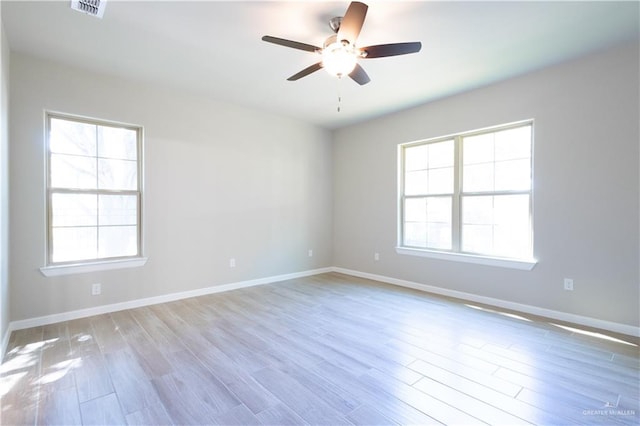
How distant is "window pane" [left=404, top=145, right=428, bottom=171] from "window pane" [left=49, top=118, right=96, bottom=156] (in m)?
4.33

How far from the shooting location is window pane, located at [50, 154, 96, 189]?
329 centimetres

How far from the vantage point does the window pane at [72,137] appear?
330 centimetres

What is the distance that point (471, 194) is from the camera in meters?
4.12

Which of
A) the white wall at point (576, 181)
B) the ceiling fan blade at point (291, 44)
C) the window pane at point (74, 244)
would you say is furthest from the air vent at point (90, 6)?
the white wall at point (576, 181)

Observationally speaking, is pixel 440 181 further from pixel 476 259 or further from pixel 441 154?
pixel 476 259

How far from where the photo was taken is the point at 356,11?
1.97 m

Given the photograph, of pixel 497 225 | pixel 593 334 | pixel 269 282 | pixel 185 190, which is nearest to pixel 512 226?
pixel 497 225

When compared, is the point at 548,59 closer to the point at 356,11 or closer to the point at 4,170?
the point at 356,11

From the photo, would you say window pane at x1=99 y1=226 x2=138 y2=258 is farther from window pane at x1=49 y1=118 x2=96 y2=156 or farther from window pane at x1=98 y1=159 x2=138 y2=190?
window pane at x1=49 y1=118 x2=96 y2=156

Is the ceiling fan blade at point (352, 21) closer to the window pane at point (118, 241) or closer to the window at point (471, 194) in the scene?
the window at point (471, 194)

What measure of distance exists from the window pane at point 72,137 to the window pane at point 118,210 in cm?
57

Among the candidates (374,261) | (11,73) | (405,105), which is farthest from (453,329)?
(11,73)

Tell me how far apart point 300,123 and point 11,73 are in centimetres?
367

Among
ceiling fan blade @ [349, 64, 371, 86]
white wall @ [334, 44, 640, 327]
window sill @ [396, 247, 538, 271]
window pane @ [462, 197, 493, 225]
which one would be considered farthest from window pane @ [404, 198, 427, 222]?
ceiling fan blade @ [349, 64, 371, 86]
